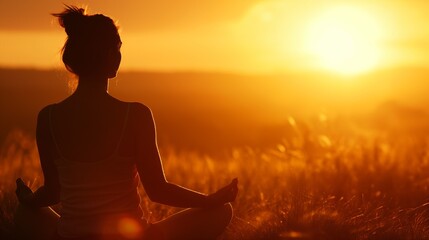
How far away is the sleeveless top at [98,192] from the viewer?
14.7 ft

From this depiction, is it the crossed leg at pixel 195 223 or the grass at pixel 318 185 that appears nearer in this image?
the crossed leg at pixel 195 223

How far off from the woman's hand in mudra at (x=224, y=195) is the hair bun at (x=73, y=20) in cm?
118

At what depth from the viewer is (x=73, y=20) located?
Answer: 14.9 ft

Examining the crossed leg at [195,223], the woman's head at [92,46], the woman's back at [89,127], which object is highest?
the woman's head at [92,46]

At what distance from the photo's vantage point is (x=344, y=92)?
200 feet

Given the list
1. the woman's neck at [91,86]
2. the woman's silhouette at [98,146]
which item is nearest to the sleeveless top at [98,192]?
the woman's silhouette at [98,146]

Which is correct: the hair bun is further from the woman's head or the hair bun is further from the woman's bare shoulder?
the woman's bare shoulder

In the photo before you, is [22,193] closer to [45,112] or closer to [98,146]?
[45,112]

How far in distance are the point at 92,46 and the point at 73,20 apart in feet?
0.67

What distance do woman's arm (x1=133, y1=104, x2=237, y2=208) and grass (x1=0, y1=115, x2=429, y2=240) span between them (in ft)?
0.87

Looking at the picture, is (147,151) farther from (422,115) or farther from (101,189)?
(422,115)

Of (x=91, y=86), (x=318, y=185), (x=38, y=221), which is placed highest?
(x=91, y=86)

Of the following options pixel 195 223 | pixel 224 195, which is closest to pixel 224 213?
pixel 195 223

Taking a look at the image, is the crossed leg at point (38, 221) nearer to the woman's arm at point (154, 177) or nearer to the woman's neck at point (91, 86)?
the woman's arm at point (154, 177)
